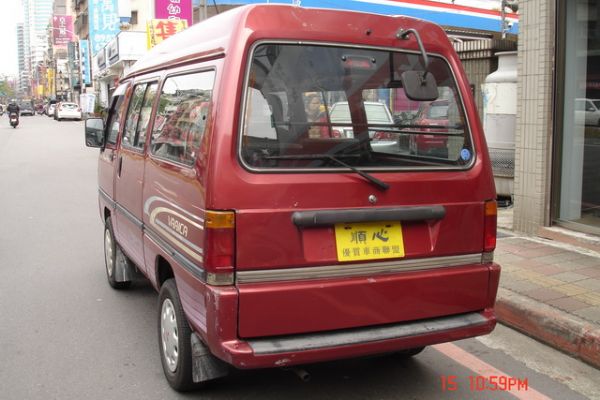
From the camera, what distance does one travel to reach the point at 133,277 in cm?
559

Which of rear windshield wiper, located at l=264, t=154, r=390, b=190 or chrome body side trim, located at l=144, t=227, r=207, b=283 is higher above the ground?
rear windshield wiper, located at l=264, t=154, r=390, b=190

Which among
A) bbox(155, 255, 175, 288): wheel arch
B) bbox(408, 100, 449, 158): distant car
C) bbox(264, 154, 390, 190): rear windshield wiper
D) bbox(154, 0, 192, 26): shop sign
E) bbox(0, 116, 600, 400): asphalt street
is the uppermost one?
bbox(154, 0, 192, 26): shop sign

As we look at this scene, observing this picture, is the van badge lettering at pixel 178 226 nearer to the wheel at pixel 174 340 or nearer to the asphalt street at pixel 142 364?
the wheel at pixel 174 340

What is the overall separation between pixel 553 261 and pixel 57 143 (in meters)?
22.5

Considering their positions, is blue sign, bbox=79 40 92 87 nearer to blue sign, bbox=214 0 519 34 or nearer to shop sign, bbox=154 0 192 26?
shop sign, bbox=154 0 192 26

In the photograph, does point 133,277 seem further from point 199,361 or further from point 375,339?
point 375,339

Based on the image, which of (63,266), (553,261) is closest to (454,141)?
(553,261)

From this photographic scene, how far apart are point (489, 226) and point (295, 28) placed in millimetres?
1543

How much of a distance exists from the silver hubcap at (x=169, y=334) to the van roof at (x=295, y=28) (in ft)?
4.88

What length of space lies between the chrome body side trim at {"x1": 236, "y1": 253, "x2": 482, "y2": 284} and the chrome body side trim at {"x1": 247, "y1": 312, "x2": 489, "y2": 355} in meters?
0.29

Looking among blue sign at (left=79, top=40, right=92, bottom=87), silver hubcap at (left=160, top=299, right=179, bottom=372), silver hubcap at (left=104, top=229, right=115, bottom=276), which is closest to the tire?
silver hubcap at (left=160, top=299, right=179, bottom=372)

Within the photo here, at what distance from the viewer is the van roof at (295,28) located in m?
2.97

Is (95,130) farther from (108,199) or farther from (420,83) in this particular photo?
(420,83)
